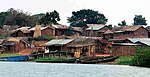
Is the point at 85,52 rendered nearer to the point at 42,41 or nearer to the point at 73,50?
the point at 73,50

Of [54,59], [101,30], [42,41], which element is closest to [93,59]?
[54,59]

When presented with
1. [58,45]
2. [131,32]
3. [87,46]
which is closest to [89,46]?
[87,46]

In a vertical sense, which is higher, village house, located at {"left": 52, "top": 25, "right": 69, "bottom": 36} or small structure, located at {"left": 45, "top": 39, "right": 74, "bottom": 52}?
village house, located at {"left": 52, "top": 25, "right": 69, "bottom": 36}

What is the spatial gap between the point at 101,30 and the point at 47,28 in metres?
12.8

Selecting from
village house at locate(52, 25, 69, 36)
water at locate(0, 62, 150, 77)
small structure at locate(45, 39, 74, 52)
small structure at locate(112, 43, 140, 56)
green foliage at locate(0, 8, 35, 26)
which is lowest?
water at locate(0, 62, 150, 77)

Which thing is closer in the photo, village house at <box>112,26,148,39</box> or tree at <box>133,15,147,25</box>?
village house at <box>112,26,148,39</box>

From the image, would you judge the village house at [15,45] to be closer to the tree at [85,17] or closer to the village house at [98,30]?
the village house at [98,30]

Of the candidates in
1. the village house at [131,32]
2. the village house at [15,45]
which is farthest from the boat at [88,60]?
the village house at [131,32]

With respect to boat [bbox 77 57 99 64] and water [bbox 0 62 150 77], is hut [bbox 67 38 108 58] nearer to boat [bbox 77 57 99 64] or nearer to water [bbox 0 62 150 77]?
boat [bbox 77 57 99 64]

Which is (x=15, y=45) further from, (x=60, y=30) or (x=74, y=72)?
(x=74, y=72)

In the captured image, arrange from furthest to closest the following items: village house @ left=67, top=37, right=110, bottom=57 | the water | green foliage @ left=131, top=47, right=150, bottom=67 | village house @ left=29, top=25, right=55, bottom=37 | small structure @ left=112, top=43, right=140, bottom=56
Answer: village house @ left=29, top=25, right=55, bottom=37 < village house @ left=67, top=37, right=110, bottom=57 < small structure @ left=112, top=43, right=140, bottom=56 < green foliage @ left=131, top=47, right=150, bottom=67 < the water

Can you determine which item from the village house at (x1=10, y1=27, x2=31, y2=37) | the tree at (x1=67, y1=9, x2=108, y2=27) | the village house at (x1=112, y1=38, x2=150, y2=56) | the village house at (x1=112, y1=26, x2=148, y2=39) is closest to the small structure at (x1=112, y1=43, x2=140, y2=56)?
the village house at (x1=112, y1=38, x2=150, y2=56)

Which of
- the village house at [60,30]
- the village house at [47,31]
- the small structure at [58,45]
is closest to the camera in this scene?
the small structure at [58,45]

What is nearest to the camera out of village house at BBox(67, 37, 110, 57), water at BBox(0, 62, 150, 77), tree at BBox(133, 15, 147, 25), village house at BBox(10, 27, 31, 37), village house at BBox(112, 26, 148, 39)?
water at BBox(0, 62, 150, 77)
